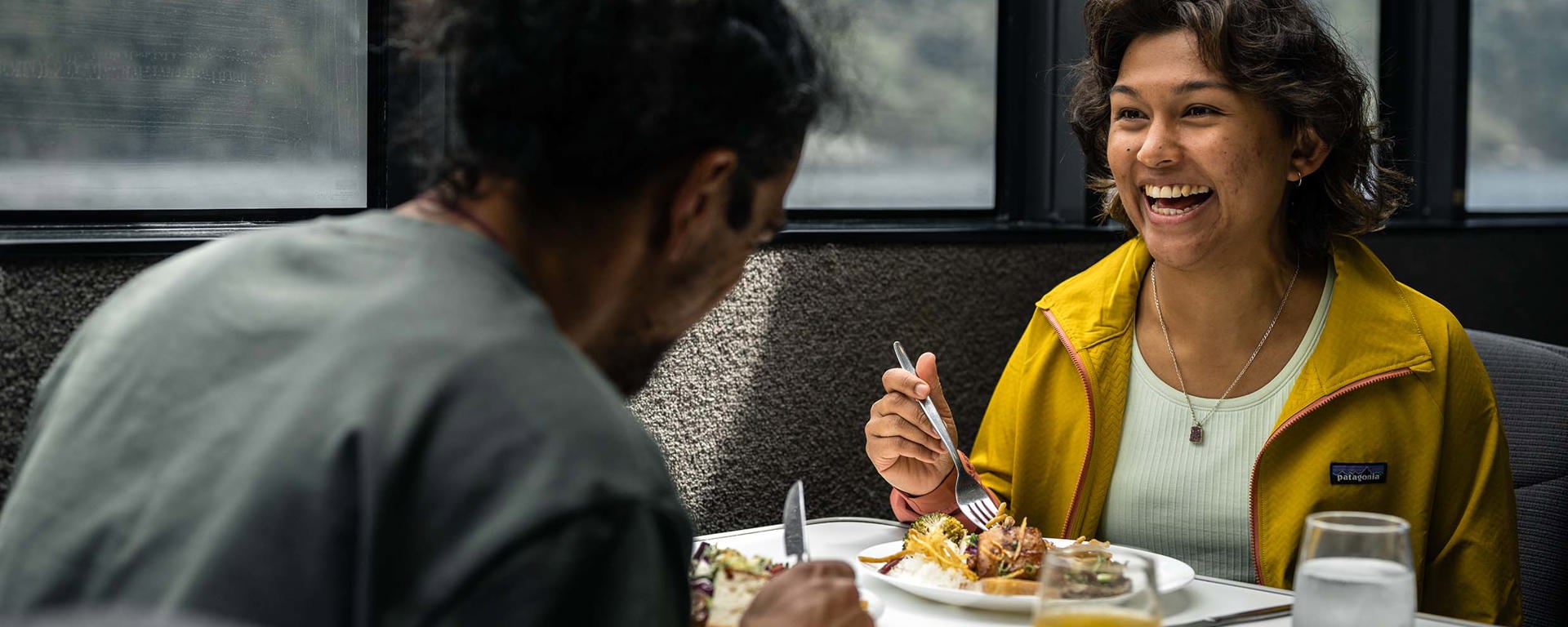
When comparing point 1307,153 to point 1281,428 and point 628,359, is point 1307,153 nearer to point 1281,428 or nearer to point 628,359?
point 1281,428

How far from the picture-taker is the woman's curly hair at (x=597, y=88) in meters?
0.71

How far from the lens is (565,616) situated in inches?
21.9

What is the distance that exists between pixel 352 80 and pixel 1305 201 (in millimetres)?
1228

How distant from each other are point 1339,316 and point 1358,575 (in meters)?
0.79

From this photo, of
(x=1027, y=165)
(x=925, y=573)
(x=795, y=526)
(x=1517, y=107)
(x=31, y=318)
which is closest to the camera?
(x=795, y=526)

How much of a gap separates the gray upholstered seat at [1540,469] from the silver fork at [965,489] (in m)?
0.66

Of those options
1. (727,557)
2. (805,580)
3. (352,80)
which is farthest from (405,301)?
(352,80)

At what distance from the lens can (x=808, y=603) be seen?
83 centimetres

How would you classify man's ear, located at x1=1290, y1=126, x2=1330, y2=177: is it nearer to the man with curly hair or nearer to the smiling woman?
the smiling woman

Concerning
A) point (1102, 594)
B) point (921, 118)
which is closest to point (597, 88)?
point (1102, 594)

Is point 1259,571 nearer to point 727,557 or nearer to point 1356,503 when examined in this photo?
point 1356,503

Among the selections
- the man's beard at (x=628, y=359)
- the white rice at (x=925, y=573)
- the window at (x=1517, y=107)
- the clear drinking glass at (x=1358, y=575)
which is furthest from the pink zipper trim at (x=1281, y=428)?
the window at (x=1517, y=107)

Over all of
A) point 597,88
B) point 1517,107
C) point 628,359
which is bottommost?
point 628,359

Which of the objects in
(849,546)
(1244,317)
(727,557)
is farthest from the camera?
(1244,317)
